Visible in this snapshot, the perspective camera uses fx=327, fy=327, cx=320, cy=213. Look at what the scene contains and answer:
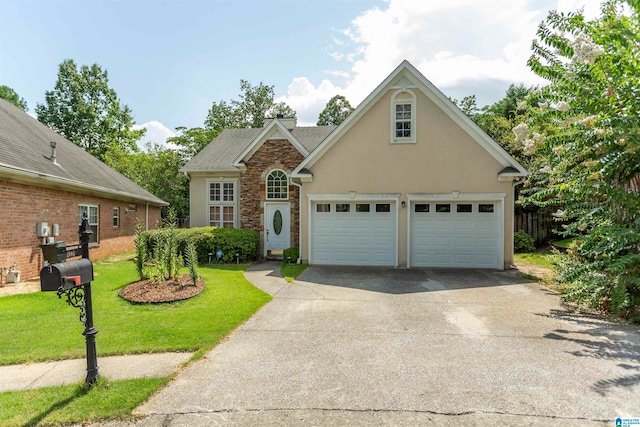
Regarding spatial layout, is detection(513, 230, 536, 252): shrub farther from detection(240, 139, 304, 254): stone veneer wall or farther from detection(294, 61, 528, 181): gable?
detection(240, 139, 304, 254): stone veneer wall

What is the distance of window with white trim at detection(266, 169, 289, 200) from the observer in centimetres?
1450

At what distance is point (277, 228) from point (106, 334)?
30.6 feet

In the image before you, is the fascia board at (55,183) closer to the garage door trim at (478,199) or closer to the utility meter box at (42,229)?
the utility meter box at (42,229)

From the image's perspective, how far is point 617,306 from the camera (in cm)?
587

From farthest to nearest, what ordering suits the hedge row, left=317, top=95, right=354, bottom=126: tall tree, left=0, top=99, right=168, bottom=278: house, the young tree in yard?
left=317, top=95, right=354, bottom=126: tall tree
the hedge row
left=0, top=99, right=168, bottom=278: house
the young tree in yard

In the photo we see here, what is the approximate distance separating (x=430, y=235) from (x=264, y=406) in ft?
29.9

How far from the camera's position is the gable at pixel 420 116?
1083cm

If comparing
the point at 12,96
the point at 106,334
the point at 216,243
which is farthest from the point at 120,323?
the point at 12,96

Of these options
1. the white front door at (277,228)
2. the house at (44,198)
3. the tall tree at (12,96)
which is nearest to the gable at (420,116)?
the white front door at (277,228)

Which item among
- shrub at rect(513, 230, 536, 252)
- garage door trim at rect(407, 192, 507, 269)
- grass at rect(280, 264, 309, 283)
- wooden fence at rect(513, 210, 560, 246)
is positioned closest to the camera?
grass at rect(280, 264, 309, 283)

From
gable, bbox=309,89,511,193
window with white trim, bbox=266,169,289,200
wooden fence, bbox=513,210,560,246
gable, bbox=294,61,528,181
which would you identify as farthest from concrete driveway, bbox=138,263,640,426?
wooden fence, bbox=513,210,560,246

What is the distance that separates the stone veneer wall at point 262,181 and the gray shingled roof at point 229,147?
118 centimetres

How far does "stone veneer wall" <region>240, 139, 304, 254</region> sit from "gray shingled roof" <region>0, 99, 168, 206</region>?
5.50 m

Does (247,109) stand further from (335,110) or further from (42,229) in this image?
(42,229)
